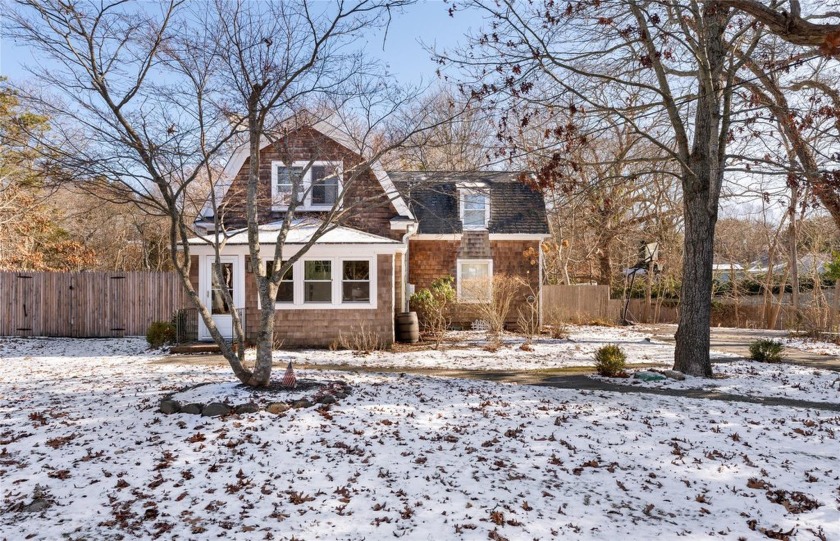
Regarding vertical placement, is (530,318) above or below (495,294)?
below

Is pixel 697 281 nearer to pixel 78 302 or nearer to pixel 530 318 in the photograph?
pixel 530 318

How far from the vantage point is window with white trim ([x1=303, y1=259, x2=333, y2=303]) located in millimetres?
14812

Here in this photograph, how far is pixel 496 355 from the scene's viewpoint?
13.3m

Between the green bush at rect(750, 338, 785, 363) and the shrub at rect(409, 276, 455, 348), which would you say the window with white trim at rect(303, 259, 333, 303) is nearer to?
the shrub at rect(409, 276, 455, 348)


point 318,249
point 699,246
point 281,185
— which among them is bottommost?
point 699,246

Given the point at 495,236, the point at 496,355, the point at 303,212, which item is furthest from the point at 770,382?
the point at 303,212

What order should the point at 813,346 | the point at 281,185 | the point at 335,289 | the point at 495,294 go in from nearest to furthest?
the point at 335,289 < the point at 813,346 < the point at 281,185 < the point at 495,294

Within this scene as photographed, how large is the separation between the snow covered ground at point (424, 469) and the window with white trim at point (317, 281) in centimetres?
650

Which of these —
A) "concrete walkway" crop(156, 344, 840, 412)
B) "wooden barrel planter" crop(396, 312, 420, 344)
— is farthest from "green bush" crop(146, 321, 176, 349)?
"wooden barrel planter" crop(396, 312, 420, 344)

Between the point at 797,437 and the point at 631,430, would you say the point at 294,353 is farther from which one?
the point at 797,437

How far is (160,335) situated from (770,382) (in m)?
13.2

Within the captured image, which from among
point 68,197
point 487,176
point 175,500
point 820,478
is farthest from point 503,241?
point 68,197

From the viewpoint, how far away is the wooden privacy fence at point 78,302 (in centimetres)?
1733

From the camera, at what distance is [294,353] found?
44.1 feet
